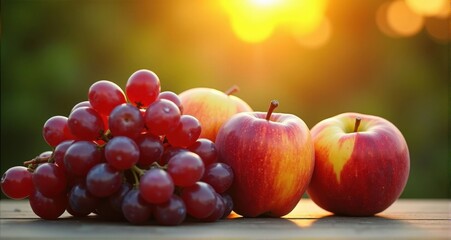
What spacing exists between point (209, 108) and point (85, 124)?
50cm

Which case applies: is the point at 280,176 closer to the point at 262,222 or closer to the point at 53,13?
the point at 262,222

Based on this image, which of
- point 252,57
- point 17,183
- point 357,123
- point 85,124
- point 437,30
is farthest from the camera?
point 437,30

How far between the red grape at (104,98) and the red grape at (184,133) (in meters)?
0.14

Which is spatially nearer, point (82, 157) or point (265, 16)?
point (82, 157)

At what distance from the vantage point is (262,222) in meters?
1.44

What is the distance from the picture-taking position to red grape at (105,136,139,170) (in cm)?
126

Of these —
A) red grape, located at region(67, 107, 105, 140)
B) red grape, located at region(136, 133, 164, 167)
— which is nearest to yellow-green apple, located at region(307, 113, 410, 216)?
red grape, located at region(136, 133, 164, 167)

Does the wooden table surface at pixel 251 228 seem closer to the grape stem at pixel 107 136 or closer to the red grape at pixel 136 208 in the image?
the red grape at pixel 136 208

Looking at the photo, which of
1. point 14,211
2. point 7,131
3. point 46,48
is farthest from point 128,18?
point 14,211

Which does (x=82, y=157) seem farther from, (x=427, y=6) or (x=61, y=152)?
(x=427, y=6)

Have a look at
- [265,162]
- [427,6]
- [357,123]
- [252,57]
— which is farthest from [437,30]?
[265,162]

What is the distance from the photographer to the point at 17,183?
1.47m

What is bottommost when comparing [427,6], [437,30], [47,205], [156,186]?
[47,205]

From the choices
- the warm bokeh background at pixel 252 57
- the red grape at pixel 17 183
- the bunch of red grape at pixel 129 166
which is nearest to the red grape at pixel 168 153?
the bunch of red grape at pixel 129 166
